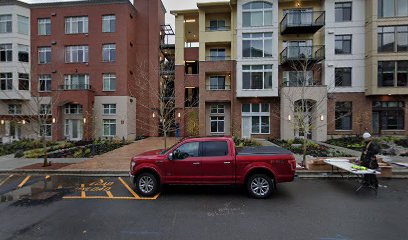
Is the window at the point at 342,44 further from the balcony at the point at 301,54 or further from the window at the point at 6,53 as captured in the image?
the window at the point at 6,53

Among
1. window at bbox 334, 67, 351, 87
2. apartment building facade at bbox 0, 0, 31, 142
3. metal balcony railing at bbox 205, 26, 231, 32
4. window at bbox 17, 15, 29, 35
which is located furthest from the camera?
window at bbox 17, 15, 29, 35

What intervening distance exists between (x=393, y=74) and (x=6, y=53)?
4149 centimetres

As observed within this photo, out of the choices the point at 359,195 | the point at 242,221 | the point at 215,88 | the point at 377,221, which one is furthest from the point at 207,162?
the point at 215,88

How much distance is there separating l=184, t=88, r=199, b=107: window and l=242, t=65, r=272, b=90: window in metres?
6.22

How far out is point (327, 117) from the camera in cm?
2242

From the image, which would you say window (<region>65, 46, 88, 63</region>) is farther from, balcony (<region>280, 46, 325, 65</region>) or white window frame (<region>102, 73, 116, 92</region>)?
balcony (<region>280, 46, 325, 65</region>)

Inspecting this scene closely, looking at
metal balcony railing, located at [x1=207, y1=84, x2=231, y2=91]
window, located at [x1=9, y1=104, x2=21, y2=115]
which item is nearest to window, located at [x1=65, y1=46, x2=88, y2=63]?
window, located at [x1=9, y1=104, x2=21, y2=115]

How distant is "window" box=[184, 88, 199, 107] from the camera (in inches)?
1019

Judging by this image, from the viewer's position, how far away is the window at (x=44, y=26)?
26.4 metres

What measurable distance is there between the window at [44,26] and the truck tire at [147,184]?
28007 millimetres

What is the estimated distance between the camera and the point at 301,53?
72.8 ft

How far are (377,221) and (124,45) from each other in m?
26.3

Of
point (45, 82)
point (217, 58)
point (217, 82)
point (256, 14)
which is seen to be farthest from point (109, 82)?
point (256, 14)

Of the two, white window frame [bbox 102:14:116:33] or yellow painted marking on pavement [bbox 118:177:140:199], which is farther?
white window frame [bbox 102:14:116:33]
